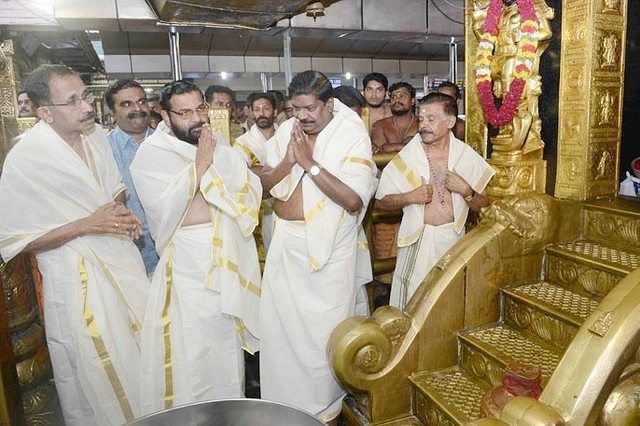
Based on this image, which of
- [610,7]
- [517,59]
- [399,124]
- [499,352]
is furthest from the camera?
[399,124]

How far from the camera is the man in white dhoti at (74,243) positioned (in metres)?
2.41

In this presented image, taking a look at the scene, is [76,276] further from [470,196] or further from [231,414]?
[470,196]

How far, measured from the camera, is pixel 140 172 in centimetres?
272

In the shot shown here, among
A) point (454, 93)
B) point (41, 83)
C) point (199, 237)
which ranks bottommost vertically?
point (199, 237)

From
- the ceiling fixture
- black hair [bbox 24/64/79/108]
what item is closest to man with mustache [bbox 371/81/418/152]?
the ceiling fixture

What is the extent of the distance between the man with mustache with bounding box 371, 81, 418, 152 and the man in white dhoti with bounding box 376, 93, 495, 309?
1.45m

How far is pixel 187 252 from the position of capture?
2738mm

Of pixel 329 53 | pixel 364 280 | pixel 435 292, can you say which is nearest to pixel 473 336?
pixel 435 292

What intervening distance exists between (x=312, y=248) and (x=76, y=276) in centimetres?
125

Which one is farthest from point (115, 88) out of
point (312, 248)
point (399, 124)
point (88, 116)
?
point (399, 124)

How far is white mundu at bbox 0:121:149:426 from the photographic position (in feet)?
7.88

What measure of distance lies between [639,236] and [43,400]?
332cm

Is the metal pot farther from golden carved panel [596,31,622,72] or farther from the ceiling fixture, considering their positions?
the ceiling fixture

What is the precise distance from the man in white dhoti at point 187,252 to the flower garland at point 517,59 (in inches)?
60.7
